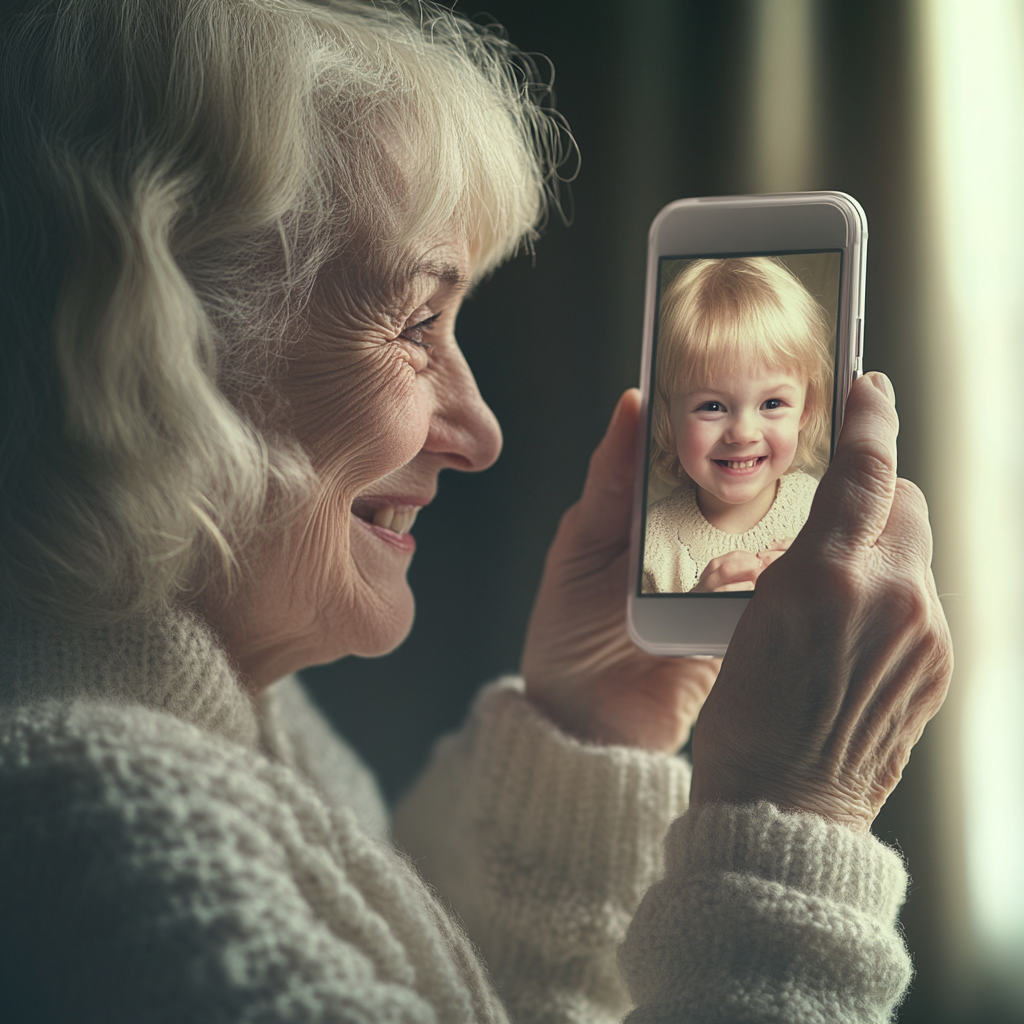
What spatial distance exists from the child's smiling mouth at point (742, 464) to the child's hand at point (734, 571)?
0.25 feet

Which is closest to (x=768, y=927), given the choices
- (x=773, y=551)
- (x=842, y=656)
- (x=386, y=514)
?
(x=842, y=656)

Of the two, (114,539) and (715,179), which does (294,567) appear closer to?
(114,539)

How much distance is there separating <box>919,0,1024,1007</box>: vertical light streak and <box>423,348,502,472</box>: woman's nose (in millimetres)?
469

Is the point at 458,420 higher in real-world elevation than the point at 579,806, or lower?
higher

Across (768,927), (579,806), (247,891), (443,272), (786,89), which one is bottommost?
(579,806)

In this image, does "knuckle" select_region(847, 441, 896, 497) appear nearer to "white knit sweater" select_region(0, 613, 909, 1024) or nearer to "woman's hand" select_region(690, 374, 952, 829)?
"woman's hand" select_region(690, 374, 952, 829)

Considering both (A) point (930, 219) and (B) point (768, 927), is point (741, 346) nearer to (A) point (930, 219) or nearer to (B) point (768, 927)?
(A) point (930, 219)

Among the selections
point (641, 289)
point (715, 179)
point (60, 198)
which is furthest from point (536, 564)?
point (60, 198)

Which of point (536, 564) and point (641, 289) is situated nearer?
point (641, 289)

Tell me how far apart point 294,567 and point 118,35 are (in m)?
0.46

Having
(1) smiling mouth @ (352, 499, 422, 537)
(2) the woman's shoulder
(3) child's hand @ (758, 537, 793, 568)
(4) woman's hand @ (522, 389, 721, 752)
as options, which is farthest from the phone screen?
(2) the woman's shoulder

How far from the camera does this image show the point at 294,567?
0.79 m

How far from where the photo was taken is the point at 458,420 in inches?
35.8

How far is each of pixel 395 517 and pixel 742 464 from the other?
386 mm
